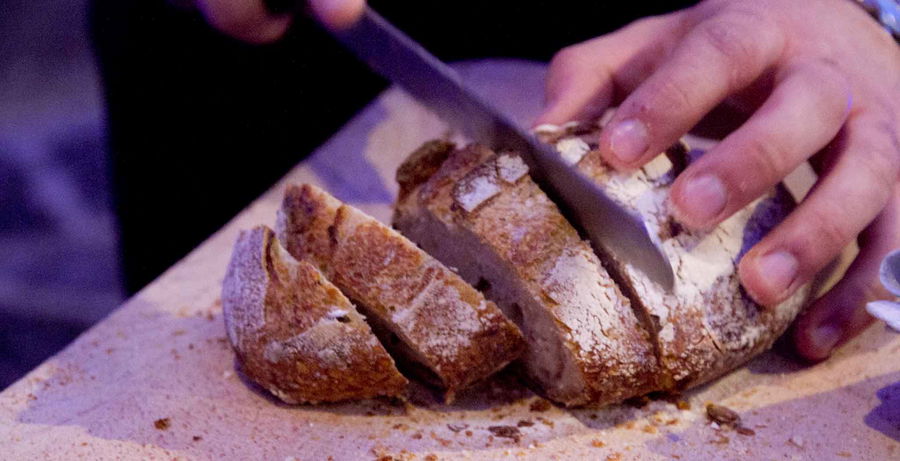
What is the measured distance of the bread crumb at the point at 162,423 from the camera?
173 centimetres

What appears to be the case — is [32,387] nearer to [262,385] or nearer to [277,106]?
[262,385]

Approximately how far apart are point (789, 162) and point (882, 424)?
0.69 metres

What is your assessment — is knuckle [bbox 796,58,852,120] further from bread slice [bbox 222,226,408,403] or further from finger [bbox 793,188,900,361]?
bread slice [bbox 222,226,408,403]

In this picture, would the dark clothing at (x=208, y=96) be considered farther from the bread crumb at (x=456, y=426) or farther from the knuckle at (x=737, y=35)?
the bread crumb at (x=456, y=426)

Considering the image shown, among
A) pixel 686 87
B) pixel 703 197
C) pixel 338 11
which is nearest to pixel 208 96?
pixel 338 11

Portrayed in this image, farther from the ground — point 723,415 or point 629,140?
point 629,140

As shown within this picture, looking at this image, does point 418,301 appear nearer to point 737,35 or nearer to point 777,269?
point 777,269

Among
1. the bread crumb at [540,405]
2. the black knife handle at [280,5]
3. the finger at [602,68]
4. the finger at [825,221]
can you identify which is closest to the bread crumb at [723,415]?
the finger at [825,221]

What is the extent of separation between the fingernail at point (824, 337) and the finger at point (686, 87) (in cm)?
68

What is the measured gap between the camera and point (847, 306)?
6.48ft

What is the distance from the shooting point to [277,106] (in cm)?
305

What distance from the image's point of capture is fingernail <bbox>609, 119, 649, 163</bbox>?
1.81m

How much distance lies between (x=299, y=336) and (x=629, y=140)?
0.94m

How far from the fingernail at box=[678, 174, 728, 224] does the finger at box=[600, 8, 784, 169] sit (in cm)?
14
